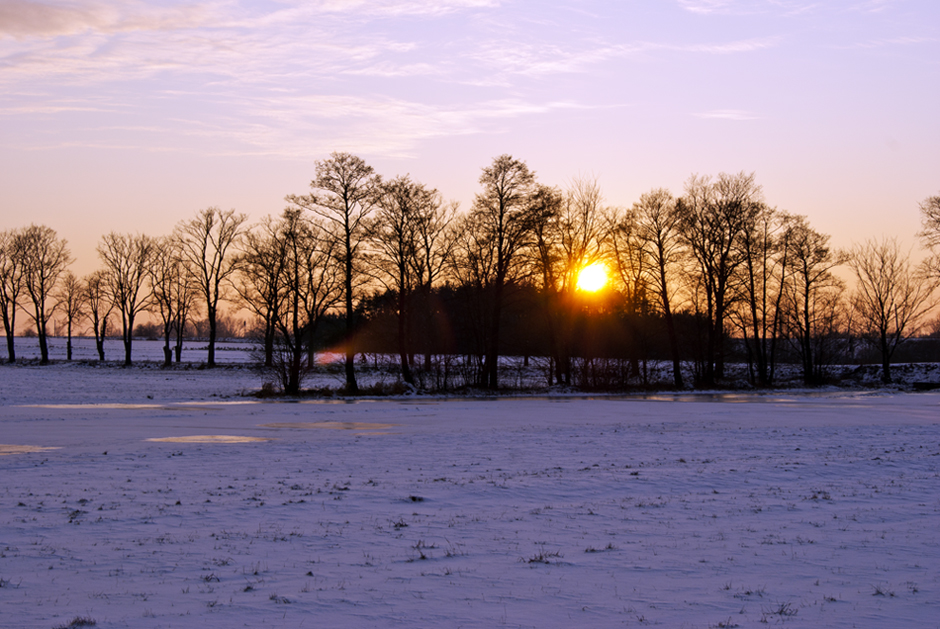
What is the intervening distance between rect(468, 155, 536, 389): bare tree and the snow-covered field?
991 inches

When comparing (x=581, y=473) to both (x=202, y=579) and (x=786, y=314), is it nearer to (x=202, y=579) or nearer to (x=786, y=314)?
(x=202, y=579)

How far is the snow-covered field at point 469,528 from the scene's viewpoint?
283 inches

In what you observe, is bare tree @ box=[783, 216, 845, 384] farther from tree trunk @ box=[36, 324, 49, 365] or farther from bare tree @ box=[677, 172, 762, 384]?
tree trunk @ box=[36, 324, 49, 365]

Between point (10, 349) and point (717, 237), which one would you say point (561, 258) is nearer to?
point (717, 237)

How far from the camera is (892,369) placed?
64.3 metres

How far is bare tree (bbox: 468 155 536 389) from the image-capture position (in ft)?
155

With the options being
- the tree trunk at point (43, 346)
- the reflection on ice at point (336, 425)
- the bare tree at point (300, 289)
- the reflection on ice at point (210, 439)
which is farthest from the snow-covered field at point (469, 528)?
the tree trunk at point (43, 346)

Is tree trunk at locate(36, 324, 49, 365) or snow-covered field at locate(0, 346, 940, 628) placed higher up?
tree trunk at locate(36, 324, 49, 365)

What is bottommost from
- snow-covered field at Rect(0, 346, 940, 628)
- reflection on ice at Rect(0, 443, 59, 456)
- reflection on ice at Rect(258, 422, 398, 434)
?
reflection on ice at Rect(258, 422, 398, 434)

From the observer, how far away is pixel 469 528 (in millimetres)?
10609

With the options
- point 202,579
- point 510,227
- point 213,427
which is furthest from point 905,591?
point 510,227

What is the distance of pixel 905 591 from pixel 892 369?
65.6 m

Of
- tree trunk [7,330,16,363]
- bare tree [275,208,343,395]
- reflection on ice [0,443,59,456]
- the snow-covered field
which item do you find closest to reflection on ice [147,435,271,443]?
the snow-covered field

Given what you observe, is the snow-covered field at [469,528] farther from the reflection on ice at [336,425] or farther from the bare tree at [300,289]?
the bare tree at [300,289]
